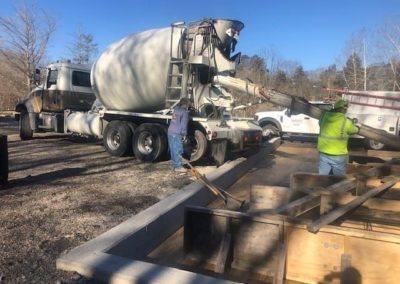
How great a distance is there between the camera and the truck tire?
10.9 metres

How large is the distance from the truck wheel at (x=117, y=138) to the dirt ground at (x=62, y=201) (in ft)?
0.91

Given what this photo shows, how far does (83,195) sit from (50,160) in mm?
4362

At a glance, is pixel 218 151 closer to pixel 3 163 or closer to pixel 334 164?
pixel 334 164

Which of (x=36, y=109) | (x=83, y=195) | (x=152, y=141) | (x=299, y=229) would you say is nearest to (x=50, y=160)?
(x=152, y=141)

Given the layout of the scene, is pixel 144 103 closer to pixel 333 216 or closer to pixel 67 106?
pixel 67 106

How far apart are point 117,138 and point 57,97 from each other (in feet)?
14.7

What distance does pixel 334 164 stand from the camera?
23.3ft

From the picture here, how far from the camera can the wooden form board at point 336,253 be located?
4.13 m

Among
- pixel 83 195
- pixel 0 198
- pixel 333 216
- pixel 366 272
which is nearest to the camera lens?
pixel 366 272

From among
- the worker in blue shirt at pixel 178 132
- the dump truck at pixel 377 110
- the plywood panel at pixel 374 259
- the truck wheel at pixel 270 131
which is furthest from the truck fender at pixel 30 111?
the plywood panel at pixel 374 259

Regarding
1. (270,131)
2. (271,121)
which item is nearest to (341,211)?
(270,131)

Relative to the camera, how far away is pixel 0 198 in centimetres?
689

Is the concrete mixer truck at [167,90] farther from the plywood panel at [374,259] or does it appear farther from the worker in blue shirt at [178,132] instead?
the plywood panel at [374,259]

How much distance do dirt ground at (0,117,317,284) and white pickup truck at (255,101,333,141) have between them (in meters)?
5.09
